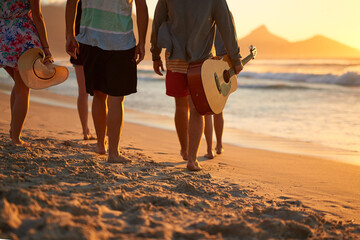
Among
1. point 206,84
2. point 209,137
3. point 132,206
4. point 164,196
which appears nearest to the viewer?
point 132,206

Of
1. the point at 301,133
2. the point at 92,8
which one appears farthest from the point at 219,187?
the point at 301,133

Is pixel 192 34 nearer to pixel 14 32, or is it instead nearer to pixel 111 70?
pixel 111 70

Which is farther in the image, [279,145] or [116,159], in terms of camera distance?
[279,145]

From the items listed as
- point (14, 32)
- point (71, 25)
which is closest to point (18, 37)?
point (14, 32)

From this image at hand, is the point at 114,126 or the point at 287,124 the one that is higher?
the point at 114,126

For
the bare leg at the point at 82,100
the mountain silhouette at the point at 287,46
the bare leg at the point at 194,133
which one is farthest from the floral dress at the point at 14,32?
the mountain silhouette at the point at 287,46

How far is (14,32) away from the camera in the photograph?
143 inches

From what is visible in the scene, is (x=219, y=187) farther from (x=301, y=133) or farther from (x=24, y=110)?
(x=301, y=133)

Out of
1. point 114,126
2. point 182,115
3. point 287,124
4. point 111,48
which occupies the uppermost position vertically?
point 111,48

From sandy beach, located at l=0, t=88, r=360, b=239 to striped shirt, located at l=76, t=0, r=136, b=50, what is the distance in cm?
93

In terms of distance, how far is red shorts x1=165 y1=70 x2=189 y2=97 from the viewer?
364 centimetres

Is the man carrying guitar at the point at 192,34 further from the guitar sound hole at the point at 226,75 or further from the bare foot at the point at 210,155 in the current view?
the bare foot at the point at 210,155

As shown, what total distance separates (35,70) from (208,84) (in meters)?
1.46

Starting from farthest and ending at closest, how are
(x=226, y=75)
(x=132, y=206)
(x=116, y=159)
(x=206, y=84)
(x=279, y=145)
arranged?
(x=279, y=145), (x=226, y=75), (x=116, y=159), (x=206, y=84), (x=132, y=206)
